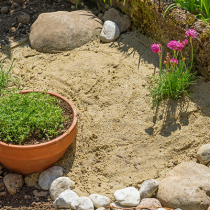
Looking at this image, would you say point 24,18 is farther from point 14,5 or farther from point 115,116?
point 115,116

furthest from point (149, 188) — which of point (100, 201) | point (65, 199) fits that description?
point (65, 199)

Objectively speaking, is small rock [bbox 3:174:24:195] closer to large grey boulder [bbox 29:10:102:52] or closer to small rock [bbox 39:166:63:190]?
small rock [bbox 39:166:63:190]

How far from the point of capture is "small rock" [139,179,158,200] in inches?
126

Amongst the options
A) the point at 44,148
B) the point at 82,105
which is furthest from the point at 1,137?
the point at 82,105

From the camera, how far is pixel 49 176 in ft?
11.3

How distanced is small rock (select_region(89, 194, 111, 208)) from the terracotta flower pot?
2.11 ft

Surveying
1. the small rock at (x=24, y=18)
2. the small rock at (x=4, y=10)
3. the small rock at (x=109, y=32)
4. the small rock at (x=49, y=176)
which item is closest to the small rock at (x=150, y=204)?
the small rock at (x=49, y=176)

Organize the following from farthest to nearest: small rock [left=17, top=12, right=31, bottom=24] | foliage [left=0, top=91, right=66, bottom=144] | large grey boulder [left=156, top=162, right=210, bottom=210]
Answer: small rock [left=17, top=12, right=31, bottom=24] → foliage [left=0, top=91, right=66, bottom=144] → large grey boulder [left=156, top=162, right=210, bottom=210]

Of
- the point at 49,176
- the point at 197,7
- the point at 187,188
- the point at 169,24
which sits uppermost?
the point at 197,7

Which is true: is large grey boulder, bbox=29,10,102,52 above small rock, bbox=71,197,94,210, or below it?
above

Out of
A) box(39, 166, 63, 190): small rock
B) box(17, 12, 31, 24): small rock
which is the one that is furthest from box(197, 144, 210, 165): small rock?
box(17, 12, 31, 24): small rock

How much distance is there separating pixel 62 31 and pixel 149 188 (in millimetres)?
2879

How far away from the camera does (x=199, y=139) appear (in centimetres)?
365

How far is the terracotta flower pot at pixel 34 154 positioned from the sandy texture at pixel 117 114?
0.25 meters
